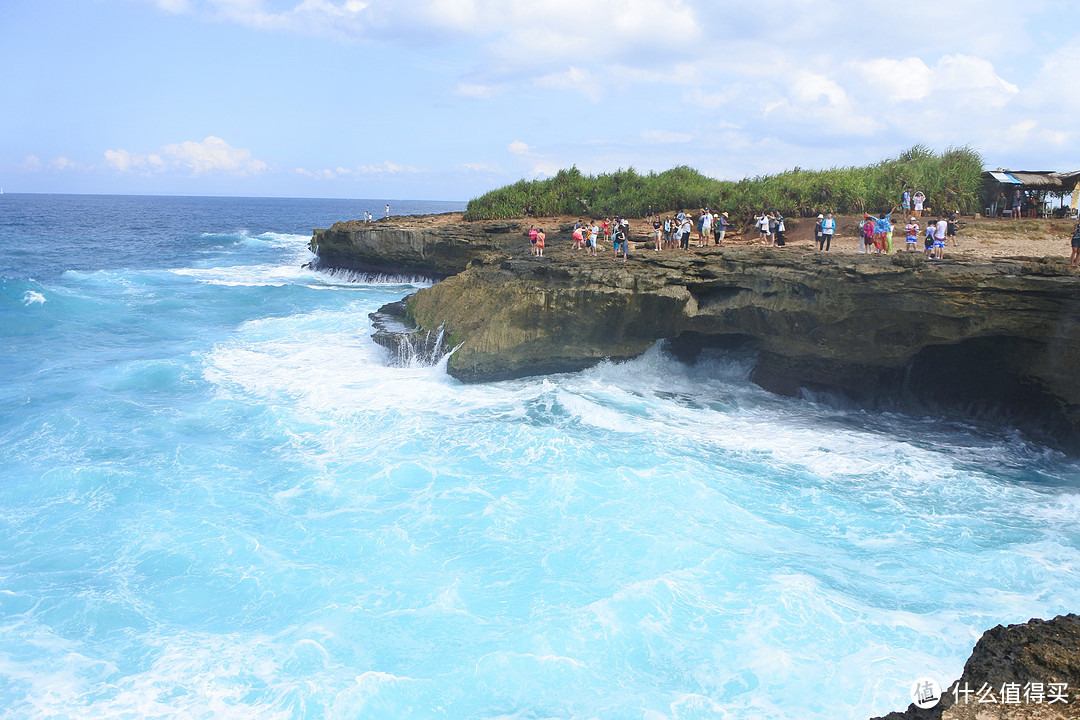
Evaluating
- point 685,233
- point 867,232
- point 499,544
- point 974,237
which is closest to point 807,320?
point 867,232

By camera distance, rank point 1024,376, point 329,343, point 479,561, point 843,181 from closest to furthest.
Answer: point 479,561 → point 1024,376 → point 329,343 → point 843,181

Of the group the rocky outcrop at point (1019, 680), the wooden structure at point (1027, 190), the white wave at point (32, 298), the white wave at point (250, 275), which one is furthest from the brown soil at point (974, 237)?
the white wave at point (32, 298)

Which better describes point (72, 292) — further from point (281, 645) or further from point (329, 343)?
point (281, 645)

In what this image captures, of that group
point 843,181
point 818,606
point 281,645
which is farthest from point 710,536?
point 843,181

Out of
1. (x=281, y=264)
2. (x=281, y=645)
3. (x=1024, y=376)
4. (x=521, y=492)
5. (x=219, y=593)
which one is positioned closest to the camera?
(x=281, y=645)

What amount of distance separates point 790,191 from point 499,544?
20138 mm

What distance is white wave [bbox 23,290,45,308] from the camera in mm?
29392

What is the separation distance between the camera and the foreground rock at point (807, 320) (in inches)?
571

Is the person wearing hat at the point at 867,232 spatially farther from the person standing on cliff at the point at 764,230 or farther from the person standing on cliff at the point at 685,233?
the person standing on cliff at the point at 685,233

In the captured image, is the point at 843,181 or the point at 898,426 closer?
the point at 898,426

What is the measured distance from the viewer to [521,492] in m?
13.0

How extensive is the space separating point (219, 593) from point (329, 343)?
14.3 metres

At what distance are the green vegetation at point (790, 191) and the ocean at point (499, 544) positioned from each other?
9027 mm

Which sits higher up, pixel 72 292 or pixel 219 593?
pixel 72 292
